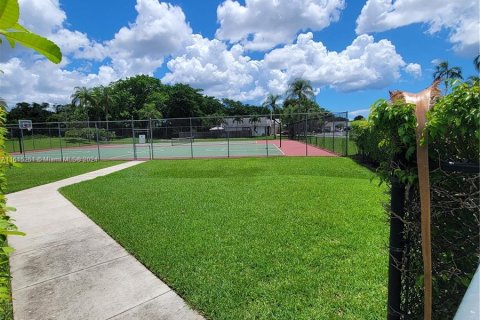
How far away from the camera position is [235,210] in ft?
21.4

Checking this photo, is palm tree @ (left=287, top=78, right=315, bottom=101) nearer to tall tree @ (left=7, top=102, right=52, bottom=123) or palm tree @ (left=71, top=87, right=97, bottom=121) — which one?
palm tree @ (left=71, top=87, right=97, bottom=121)

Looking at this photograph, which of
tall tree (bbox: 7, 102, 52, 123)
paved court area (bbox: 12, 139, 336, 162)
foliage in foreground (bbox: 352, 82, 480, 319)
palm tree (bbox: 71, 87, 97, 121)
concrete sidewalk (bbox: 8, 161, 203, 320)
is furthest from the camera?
tall tree (bbox: 7, 102, 52, 123)

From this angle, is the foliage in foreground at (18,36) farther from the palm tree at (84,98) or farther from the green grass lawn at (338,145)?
the palm tree at (84,98)

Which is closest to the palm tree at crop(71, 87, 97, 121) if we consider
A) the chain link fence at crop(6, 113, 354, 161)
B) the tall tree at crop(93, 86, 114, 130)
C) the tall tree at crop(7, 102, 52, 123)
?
the tall tree at crop(93, 86, 114, 130)

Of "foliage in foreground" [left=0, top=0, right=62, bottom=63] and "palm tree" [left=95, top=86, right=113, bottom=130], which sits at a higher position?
"palm tree" [left=95, top=86, right=113, bottom=130]

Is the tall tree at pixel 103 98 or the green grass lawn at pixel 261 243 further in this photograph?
the tall tree at pixel 103 98

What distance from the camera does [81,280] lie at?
3.84 m

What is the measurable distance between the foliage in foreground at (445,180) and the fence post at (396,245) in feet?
0.11

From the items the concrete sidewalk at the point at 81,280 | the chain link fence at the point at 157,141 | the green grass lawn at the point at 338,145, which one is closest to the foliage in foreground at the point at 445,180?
the concrete sidewalk at the point at 81,280

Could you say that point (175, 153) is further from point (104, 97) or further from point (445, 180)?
point (104, 97)

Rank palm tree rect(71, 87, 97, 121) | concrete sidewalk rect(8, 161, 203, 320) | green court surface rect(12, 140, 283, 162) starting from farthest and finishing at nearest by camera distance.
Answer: palm tree rect(71, 87, 97, 121) < green court surface rect(12, 140, 283, 162) < concrete sidewalk rect(8, 161, 203, 320)

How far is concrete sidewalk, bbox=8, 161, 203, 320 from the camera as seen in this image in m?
3.18

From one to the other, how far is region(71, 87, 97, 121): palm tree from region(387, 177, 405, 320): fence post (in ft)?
192

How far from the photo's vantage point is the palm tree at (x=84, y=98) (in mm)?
53438
